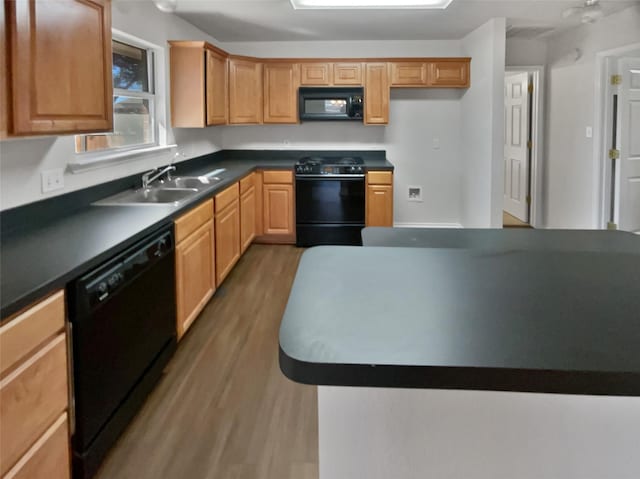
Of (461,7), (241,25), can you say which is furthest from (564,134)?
(241,25)

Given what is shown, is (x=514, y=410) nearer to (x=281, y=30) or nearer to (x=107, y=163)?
(x=107, y=163)

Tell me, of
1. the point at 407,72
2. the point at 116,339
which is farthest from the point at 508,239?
the point at 407,72

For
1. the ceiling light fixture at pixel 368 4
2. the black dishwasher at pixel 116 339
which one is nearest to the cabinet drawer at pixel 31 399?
the black dishwasher at pixel 116 339

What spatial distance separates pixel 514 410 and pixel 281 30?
5313mm

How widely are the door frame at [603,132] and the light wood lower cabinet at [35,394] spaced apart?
5171 mm

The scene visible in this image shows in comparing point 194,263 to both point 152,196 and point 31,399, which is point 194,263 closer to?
point 152,196

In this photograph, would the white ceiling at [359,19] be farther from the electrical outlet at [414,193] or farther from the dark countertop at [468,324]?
the dark countertop at [468,324]

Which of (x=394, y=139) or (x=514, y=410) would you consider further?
(x=394, y=139)

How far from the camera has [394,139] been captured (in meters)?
6.64

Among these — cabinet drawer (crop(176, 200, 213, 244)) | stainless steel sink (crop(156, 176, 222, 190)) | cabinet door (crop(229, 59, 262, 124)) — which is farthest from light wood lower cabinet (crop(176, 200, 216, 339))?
cabinet door (crop(229, 59, 262, 124))

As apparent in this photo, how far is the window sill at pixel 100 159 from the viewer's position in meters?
3.04

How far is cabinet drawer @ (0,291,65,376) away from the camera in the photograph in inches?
58.6

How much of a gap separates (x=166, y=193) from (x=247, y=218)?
67.2 inches

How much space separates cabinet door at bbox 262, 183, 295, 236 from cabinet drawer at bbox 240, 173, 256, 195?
18 cm
